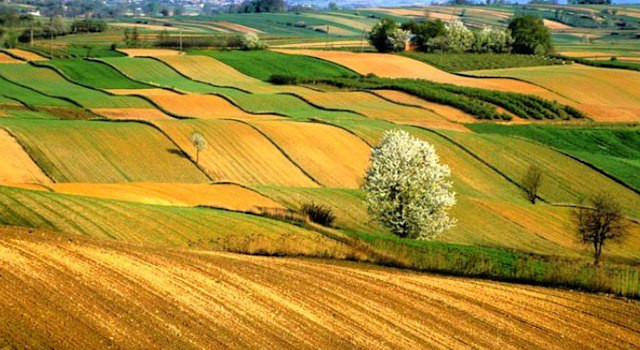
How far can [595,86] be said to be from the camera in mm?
115125

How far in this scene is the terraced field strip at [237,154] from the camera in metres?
60.7

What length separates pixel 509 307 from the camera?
25.4 m

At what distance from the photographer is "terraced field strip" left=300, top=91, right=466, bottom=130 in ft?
292

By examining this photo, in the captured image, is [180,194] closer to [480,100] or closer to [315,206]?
[315,206]

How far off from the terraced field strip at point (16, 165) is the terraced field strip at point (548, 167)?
29432 mm

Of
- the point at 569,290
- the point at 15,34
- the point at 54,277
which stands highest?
the point at 54,277

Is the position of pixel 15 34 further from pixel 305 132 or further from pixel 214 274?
pixel 214 274

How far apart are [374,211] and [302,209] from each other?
13.7 ft

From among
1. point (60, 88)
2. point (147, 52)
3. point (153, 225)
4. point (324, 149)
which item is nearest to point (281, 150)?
point (324, 149)

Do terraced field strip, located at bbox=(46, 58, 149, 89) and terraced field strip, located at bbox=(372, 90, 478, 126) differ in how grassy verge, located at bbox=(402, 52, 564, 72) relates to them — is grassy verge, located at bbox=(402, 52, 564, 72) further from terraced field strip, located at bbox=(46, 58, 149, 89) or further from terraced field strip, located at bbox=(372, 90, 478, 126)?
terraced field strip, located at bbox=(46, 58, 149, 89)

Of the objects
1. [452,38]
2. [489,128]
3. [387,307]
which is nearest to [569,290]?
[387,307]

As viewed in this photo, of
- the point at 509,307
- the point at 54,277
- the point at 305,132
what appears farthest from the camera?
the point at 305,132

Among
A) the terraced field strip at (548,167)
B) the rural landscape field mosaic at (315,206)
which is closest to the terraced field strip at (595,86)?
the rural landscape field mosaic at (315,206)

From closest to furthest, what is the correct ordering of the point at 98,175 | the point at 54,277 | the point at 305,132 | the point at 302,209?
the point at 54,277
the point at 302,209
the point at 98,175
the point at 305,132
